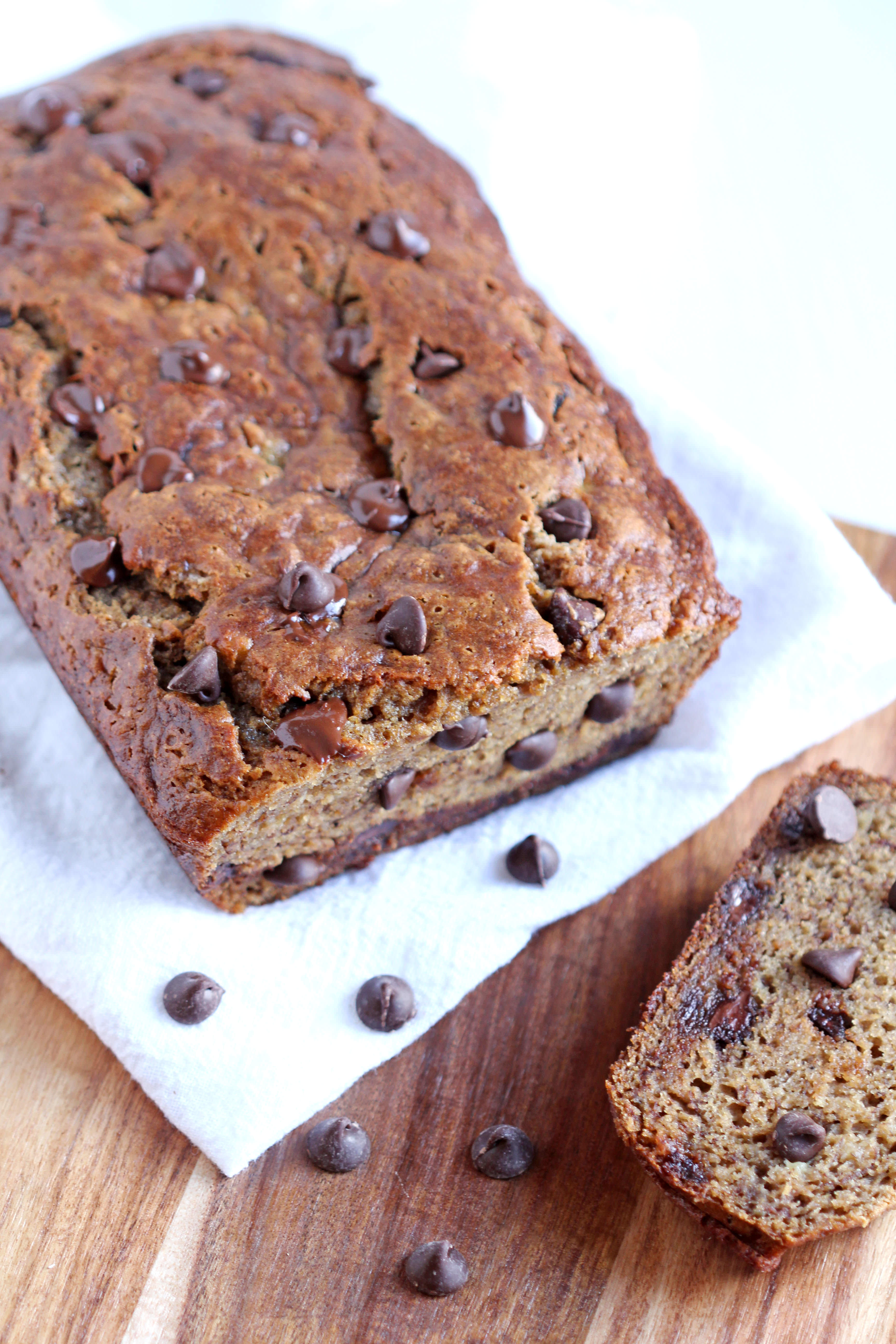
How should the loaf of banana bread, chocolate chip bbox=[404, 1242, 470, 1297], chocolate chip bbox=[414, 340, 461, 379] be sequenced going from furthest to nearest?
chocolate chip bbox=[414, 340, 461, 379] < the loaf of banana bread < chocolate chip bbox=[404, 1242, 470, 1297]

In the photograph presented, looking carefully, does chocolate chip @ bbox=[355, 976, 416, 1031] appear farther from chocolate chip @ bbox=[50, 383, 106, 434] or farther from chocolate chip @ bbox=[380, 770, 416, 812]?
chocolate chip @ bbox=[50, 383, 106, 434]

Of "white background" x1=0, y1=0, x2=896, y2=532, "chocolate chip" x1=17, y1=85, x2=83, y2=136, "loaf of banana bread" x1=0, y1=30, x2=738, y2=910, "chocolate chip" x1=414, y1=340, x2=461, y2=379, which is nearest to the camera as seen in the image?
"loaf of banana bread" x1=0, y1=30, x2=738, y2=910

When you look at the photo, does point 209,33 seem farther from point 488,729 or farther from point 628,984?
point 628,984

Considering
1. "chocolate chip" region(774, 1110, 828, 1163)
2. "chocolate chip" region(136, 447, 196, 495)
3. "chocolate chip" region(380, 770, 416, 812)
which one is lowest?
"chocolate chip" region(380, 770, 416, 812)

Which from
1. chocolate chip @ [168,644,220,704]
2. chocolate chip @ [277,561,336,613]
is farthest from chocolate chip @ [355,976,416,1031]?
chocolate chip @ [277,561,336,613]

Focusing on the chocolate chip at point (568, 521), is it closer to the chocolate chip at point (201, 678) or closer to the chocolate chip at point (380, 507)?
the chocolate chip at point (380, 507)

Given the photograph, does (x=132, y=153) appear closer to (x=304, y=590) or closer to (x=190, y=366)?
(x=190, y=366)

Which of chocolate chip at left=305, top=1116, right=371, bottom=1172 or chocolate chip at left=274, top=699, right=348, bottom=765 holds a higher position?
chocolate chip at left=274, top=699, right=348, bottom=765

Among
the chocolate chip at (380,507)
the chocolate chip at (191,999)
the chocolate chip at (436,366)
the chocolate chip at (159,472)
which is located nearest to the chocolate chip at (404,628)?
the chocolate chip at (380,507)
